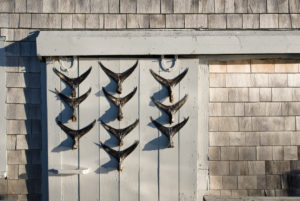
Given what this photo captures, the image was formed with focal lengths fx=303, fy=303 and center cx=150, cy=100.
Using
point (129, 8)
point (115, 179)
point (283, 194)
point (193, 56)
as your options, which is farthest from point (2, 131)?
point (283, 194)

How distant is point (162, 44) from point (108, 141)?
3.95 ft

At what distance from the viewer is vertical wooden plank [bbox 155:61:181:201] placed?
333 centimetres

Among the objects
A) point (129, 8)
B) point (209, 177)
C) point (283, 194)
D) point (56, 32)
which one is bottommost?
point (283, 194)

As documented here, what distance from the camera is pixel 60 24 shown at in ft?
11.2

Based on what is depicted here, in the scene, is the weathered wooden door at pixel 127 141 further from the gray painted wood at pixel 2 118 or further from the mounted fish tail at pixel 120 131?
the gray painted wood at pixel 2 118

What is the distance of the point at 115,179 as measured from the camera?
3352mm

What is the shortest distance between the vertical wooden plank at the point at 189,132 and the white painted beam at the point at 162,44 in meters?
0.23

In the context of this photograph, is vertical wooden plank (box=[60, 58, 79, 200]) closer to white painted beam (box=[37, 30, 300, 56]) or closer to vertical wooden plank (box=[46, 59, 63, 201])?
vertical wooden plank (box=[46, 59, 63, 201])

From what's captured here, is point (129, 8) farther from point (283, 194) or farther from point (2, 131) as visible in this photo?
point (283, 194)

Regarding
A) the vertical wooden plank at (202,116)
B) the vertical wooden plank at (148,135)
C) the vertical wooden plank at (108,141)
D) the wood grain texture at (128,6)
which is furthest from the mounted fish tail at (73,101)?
the vertical wooden plank at (202,116)

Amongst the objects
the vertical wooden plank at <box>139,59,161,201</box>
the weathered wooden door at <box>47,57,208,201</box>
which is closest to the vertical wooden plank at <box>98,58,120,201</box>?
the weathered wooden door at <box>47,57,208,201</box>

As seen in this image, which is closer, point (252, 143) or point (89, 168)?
point (89, 168)

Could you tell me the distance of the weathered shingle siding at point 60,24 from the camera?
3.40 meters

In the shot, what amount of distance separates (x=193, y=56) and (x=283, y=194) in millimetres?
1950
